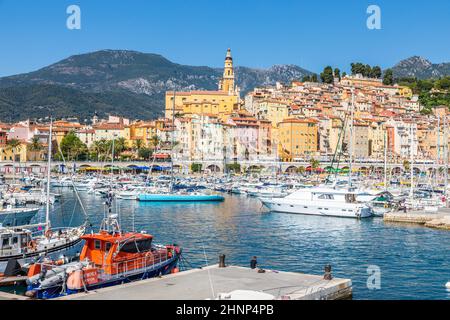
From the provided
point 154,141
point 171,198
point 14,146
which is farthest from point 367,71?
point 171,198

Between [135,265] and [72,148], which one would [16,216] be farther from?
[72,148]

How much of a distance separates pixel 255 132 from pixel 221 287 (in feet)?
257

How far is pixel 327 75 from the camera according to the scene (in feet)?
399

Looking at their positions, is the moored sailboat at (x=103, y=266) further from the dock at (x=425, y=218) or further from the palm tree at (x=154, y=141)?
the palm tree at (x=154, y=141)

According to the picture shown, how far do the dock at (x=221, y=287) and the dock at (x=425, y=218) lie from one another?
1827cm

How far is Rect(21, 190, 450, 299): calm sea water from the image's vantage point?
63.5ft

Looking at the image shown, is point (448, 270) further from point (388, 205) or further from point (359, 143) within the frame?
point (359, 143)

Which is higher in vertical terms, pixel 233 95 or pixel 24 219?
pixel 233 95

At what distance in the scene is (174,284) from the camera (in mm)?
13836

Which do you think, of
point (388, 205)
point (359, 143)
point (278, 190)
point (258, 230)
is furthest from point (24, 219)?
point (359, 143)

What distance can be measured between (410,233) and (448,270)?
9.35m

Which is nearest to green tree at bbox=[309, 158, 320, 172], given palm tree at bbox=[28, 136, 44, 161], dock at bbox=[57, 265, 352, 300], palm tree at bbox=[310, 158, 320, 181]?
palm tree at bbox=[310, 158, 320, 181]

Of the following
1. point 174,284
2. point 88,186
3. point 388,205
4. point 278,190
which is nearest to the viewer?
point 174,284

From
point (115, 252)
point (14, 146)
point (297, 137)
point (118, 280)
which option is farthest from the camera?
point (297, 137)
